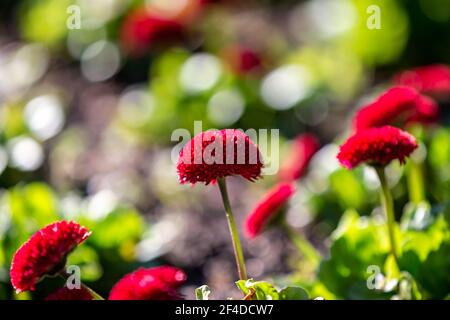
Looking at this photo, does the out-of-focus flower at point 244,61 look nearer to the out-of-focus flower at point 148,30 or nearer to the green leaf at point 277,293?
the out-of-focus flower at point 148,30

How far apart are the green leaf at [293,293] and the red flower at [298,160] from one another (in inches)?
50.8

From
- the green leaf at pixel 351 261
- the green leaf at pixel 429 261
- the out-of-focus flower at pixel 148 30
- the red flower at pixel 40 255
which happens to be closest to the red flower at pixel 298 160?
the green leaf at pixel 351 261

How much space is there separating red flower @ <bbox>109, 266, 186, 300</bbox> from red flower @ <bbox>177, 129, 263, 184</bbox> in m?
0.31

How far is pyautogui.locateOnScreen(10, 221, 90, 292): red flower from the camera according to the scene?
203 centimetres

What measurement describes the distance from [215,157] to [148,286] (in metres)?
0.40

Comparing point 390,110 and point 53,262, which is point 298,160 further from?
point 53,262

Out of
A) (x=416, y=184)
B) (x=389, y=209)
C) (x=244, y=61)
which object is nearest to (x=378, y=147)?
(x=389, y=209)

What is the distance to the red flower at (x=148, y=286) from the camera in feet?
7.13

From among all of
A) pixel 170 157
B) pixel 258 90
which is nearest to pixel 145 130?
pixel 170 157

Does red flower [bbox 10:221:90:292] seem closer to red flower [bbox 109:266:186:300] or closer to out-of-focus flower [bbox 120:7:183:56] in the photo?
red flower [bbox 109:266:186:300]

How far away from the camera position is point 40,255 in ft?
6.66

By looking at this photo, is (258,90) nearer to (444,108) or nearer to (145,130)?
(145,130)

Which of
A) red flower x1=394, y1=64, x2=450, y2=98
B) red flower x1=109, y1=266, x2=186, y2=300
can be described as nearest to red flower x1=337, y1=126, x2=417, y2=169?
red flower x1=109, y1=266, x2=186, y2=300

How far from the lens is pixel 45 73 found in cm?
585
